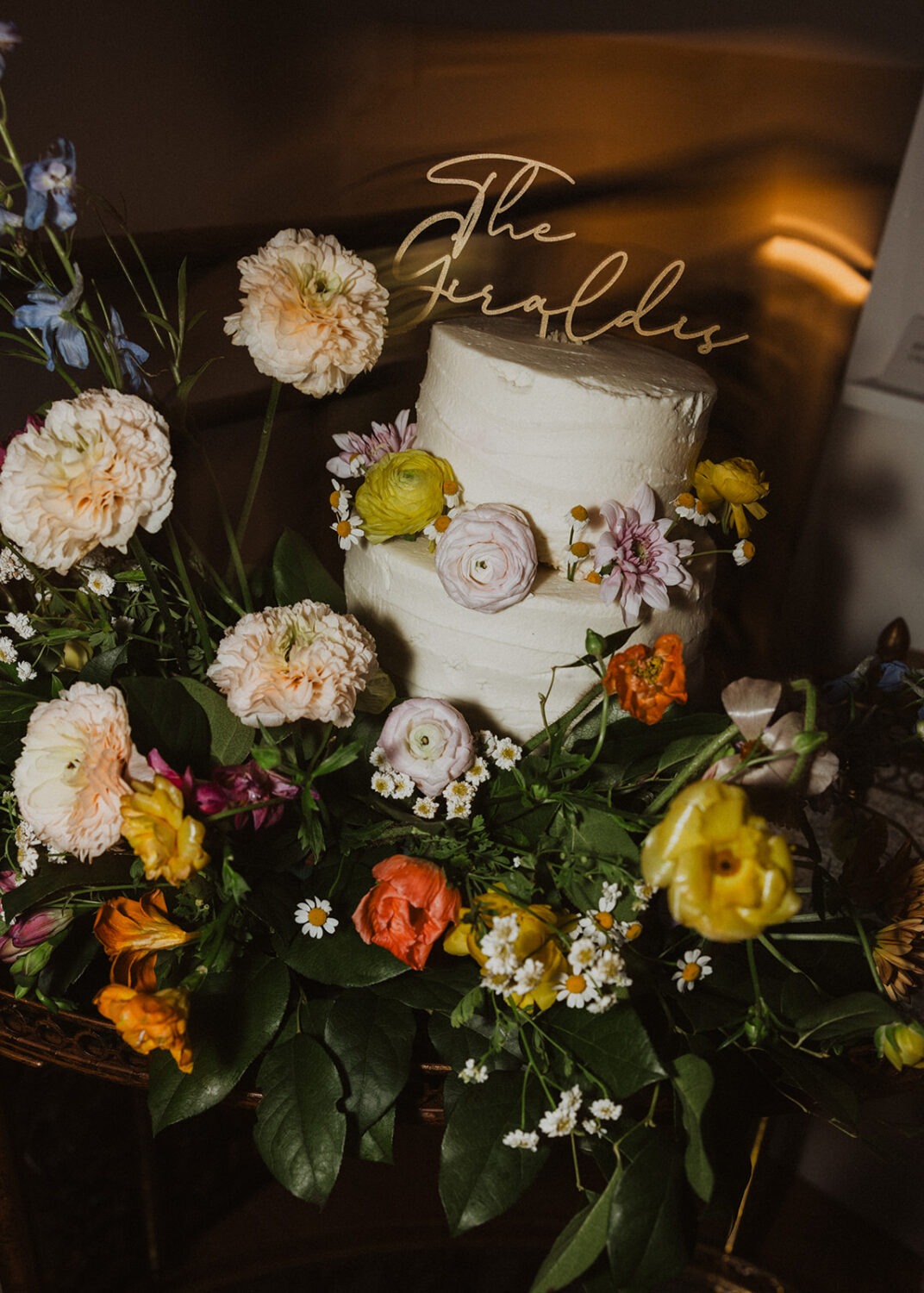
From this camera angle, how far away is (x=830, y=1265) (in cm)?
129

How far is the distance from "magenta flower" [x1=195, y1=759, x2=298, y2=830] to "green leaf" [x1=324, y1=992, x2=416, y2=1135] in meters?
0.13

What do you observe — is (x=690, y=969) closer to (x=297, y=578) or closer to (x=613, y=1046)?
(x=613, y=1046)

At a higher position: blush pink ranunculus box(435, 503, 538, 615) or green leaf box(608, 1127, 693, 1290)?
blush pink ranunculus box(435, 503, 538, 615)

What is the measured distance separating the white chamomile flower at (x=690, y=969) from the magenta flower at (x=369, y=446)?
44 cm

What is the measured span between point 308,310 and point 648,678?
33 centimetres

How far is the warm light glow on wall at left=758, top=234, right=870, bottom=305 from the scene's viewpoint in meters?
1.65

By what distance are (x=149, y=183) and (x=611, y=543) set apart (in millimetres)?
795

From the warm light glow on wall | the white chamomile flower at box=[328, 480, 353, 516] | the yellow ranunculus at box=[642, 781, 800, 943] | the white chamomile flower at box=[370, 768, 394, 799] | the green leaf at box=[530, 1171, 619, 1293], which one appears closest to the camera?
the yellow ranunculus at box=[642, 781, 800, 943]

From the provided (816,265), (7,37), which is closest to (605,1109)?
(7,37)

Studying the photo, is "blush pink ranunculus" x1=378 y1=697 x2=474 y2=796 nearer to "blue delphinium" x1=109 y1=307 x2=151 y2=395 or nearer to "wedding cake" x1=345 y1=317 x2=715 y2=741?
"wedding cake" x1=345 y1=317 x2=715 y2=741

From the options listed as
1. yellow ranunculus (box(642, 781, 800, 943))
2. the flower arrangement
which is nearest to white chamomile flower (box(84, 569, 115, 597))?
the flower arrangement

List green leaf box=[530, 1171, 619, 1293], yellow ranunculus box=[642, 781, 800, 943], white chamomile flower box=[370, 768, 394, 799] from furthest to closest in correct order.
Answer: white chamomile flower box=[370, 768, 394, 799] < green leaf box=[530, 1171, 619, 1293] < yellow ranunculus box=[642, 781, 800, 943]

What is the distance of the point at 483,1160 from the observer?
63cm

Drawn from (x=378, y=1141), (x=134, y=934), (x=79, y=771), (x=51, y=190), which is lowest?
(x=378, y=1141)
